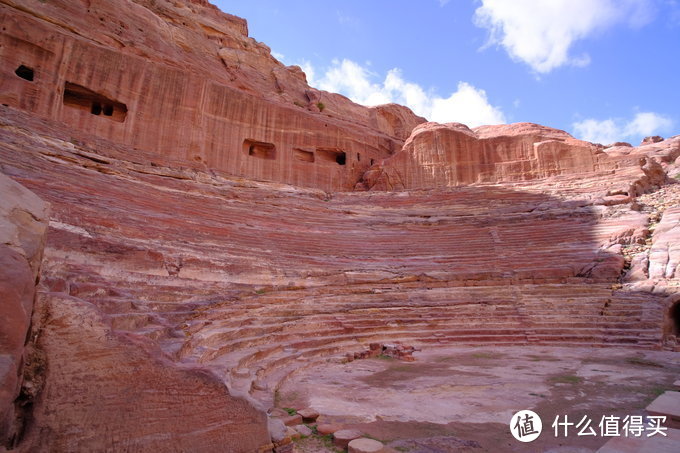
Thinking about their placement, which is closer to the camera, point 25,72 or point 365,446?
point 365,446

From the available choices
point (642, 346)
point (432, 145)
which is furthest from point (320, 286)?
point (432, 145)

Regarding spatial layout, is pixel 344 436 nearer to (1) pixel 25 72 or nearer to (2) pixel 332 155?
(1) pixel 25 72

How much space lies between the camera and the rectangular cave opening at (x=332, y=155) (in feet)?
80.8

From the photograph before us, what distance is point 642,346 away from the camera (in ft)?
28.3

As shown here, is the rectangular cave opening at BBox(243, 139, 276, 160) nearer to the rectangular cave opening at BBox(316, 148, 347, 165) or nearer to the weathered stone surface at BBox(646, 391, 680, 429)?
the rectangular cave opening at BBox(316, 148, 347, 165)

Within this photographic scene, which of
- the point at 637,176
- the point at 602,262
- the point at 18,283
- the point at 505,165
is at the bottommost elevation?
the point at 18,283

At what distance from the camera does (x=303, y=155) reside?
935 inches

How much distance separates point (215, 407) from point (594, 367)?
6.68 metres

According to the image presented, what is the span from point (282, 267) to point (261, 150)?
13061mm

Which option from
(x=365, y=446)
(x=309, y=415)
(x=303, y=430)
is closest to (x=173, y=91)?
(x=309, y=415)

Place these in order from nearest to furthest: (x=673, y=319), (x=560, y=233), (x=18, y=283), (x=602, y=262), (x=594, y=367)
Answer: (x=18, y=283), (x=594, y=367), (x=673, y=319), (x=602, y=262), (x=560, y=233)

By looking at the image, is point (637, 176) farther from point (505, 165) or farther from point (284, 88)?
point (284, 88)

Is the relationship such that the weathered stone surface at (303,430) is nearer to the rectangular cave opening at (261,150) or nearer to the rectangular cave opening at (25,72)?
the rectangular cave opening at (25,72)

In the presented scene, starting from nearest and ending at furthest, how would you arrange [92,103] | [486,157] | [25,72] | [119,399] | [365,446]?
[119,399], [365,446], [25,72], [92,103], [486,157]
